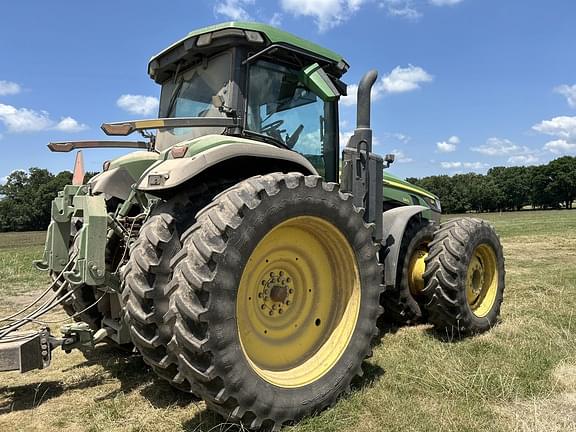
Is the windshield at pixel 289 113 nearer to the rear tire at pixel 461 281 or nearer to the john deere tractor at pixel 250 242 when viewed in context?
the john deere tractor at pixel 250 242

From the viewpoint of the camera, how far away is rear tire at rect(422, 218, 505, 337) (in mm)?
4727

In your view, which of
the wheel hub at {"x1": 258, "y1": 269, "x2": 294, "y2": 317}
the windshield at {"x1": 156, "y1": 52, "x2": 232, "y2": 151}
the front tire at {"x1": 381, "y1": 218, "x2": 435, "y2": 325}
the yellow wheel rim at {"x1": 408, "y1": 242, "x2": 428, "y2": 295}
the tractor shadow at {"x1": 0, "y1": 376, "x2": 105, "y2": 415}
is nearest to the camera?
the wheel hub at {"x1": 258, "y1": 269, "x2": 294, "y2": 317}

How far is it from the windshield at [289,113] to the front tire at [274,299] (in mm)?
962

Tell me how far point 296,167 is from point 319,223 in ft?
1.90

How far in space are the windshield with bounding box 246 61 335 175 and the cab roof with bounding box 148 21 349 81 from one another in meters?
0.22

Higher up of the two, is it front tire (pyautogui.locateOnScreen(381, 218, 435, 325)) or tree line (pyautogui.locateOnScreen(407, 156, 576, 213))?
tree line (pyautogui.locateOnScreen(407, 156, 576, 213))

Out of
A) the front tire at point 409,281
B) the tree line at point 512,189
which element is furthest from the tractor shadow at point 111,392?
the tree line at point 512,189

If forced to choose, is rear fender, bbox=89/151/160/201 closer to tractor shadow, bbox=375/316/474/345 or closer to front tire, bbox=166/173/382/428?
Answer: front tire, bbox=166/173/382/428

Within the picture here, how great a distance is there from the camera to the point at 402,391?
3477mm

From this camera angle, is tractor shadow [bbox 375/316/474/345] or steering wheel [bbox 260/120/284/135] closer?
steering wheel [bbox 260/120/284/135]

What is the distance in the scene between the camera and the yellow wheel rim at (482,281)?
5.20 m

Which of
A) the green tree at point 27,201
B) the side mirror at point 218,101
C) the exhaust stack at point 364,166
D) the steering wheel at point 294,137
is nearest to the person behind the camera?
the side mirror at point 218,101

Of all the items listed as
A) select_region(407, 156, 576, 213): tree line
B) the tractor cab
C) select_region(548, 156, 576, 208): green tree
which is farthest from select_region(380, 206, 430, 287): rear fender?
select_region(548, 156, 576, 208): green tree

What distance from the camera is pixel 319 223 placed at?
3.36 m
